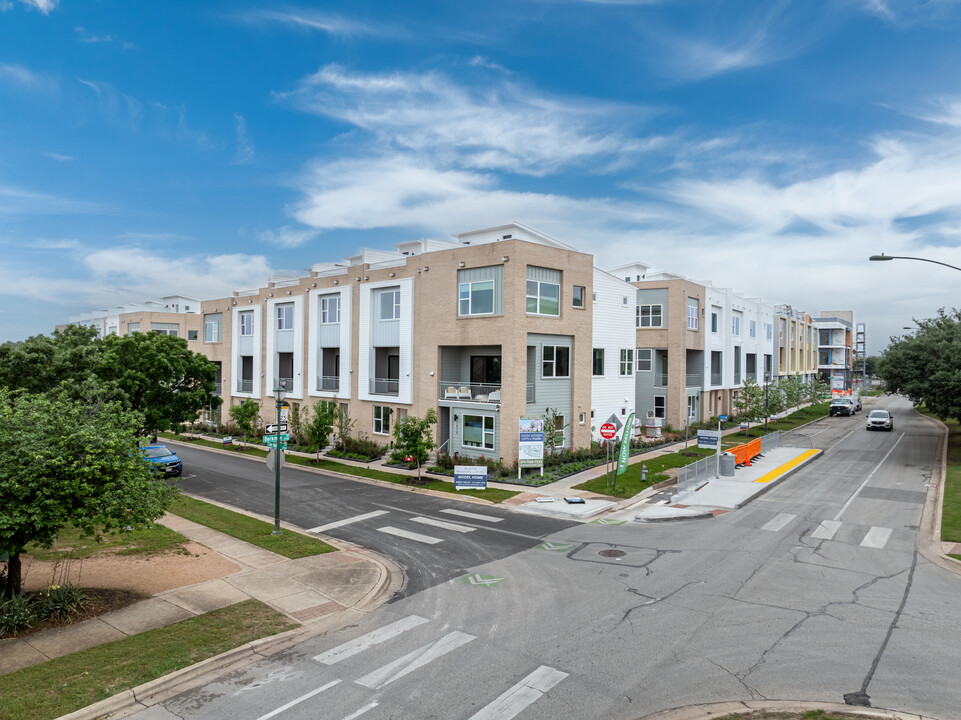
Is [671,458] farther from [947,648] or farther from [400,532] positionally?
[947,648]

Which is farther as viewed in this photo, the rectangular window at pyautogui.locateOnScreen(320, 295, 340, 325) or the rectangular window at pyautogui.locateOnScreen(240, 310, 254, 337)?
the rectangular window at pyautogui.locateOnScreen(240, 310, 254, 337)

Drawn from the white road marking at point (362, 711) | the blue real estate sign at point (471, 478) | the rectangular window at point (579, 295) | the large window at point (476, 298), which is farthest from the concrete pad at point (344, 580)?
the rectangular window at point (579, 295)

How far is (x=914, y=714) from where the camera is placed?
7.62 meters

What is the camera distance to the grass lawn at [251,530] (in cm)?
1539

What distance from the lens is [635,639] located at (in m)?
9.91

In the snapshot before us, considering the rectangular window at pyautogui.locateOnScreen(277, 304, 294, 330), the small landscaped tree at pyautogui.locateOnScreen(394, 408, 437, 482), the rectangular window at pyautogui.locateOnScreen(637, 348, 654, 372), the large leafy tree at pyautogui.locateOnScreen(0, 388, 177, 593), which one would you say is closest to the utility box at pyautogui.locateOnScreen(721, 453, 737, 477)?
the small landscaped tree at pyautogui.locateOnScreen(394, 408, 437, 482)

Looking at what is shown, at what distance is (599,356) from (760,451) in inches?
431

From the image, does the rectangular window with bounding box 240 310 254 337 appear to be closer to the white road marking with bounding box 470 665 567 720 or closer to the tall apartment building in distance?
the tall apartment building in distance

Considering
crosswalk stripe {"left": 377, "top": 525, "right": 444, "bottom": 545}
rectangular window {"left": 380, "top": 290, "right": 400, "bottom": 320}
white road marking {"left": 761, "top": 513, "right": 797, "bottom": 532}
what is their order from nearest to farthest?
1. crosswalk stripe {"left": 377, "top": 525, "right": 444, "bottom": 545}
2. white road marking {"left": 761, "top": 513, "right": 797, "bottom": 532}
3. rectangular window {"left": 380, "top": 290, "right": 400, "bottom": 320}

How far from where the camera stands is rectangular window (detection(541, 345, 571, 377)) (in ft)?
94.2

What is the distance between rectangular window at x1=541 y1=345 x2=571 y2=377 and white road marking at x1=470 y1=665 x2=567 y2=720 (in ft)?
66.5

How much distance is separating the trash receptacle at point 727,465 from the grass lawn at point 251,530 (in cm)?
1923

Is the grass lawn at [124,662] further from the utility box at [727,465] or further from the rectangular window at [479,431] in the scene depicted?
the utility box at [727,465]

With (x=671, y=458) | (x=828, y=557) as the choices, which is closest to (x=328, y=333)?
(x=671, y=458)
